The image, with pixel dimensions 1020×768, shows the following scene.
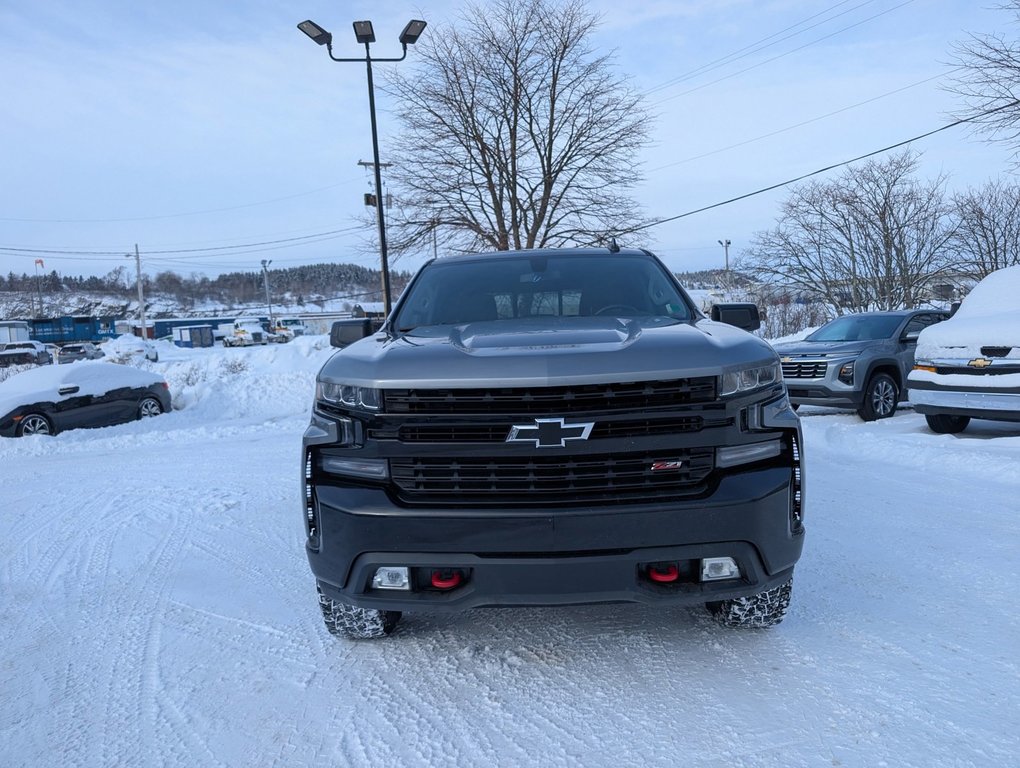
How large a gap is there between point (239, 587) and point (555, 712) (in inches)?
87.1

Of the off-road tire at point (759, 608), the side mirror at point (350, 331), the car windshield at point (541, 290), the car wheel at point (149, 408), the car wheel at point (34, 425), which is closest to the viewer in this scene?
the off-road tire at point (759, 608)

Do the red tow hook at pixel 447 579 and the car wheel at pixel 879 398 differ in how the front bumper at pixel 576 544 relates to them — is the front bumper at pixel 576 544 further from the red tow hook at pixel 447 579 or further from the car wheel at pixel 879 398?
the car wheel at pixel 879 398

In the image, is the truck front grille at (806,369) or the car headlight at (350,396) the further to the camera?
the truck front grille at (806,369)

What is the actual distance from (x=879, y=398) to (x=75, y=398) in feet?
39.5

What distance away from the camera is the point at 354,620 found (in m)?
3.27

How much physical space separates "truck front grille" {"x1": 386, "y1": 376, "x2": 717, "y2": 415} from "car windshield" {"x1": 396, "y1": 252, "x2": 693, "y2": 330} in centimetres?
120

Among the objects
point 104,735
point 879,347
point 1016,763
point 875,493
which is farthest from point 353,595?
point 879,347

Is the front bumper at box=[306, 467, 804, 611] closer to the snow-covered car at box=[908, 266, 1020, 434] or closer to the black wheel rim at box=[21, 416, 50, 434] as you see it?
the snow-covered car at box=[908, 266, 1020, 434]

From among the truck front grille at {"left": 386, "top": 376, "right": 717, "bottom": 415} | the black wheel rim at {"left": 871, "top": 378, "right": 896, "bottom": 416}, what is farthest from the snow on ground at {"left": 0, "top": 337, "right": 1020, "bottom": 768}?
the black wheel rim at {"left": 871, "top": 378, "right": 896, "bottom": 416}

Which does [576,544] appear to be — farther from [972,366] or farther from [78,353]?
[78,353]

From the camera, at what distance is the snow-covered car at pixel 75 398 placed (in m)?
11.5

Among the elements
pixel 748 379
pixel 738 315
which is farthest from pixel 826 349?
pixel 748 379

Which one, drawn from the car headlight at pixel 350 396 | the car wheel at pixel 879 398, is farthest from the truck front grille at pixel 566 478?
the car wheel at pixel 879 398

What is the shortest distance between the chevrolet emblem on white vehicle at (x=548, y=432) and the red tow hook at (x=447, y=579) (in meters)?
0.54
